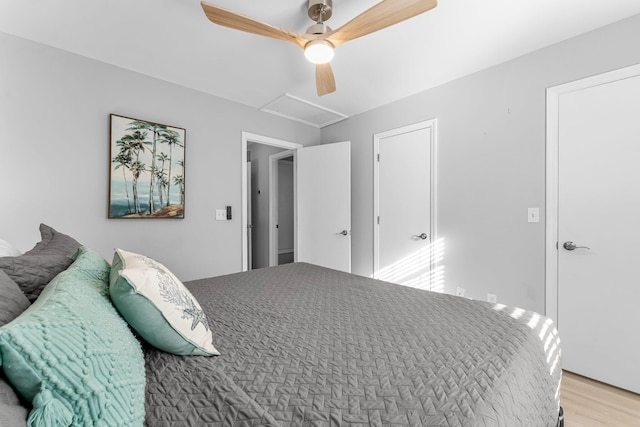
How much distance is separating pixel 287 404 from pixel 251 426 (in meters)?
0.10

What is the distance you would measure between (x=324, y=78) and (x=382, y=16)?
0.67 meters

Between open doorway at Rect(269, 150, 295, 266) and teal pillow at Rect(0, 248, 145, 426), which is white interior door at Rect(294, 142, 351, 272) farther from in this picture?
teal pillow at Rect(0, 248, 145, 426)

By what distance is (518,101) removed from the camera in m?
2.33

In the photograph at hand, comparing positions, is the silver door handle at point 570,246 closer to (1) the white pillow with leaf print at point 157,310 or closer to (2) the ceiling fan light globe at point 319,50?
(2) the ceiling fan light globe at point 319,50

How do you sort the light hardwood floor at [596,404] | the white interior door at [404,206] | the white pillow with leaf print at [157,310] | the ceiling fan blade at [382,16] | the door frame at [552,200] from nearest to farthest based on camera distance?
1. the white pillow with leaf print at [157,310]
2. the ceiling fan blade at [382,16]
3. the light hardwood floor at [596,404]
4. the door frame at [552,200]
5. the white interior door at [404,206]

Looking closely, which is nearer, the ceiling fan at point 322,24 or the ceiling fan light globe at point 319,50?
the ceiling fan at point 322,24

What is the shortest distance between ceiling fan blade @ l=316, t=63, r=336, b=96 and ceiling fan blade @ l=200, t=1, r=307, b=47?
28 cm

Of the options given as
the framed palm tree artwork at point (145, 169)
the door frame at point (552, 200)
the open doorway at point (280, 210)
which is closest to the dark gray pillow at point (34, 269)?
the framed palm tree artwork at point (145, 169)

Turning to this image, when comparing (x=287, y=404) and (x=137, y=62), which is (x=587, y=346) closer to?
(x=287, y=404)

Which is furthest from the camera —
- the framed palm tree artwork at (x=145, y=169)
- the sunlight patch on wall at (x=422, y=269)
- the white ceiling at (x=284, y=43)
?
the sunlight patch on wall at (x=422, y=269)

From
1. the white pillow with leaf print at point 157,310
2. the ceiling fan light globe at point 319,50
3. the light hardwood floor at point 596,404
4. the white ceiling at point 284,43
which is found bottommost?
the light hardwood floor at point 596,404

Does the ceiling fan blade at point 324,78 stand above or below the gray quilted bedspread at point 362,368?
above

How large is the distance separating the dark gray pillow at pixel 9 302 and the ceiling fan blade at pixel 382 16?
1.75 metres

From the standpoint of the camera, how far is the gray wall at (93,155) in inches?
78.0
